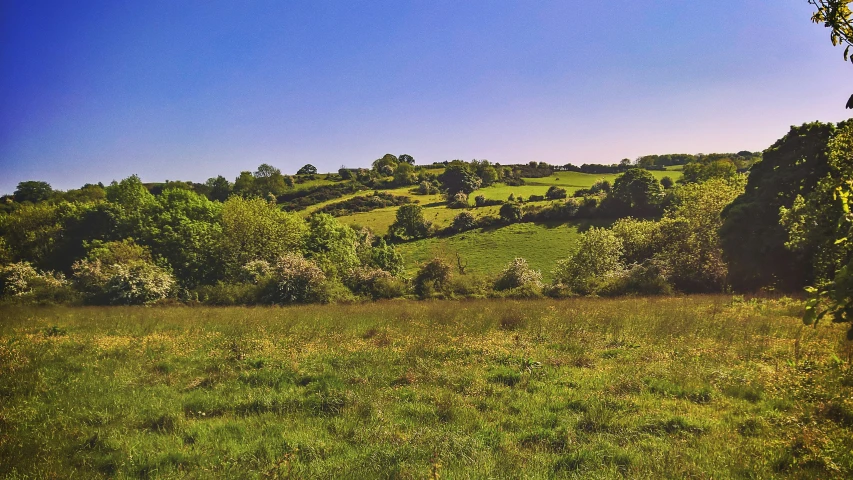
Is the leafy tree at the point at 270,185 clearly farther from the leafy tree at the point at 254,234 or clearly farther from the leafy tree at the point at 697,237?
the leafy tree at the point at 697,237

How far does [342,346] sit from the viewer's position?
12.5 metres

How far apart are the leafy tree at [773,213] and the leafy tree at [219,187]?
125 meters

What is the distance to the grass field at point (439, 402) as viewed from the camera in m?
6.05

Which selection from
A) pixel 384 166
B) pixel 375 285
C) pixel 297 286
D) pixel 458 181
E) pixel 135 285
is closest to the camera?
pixel 297 286

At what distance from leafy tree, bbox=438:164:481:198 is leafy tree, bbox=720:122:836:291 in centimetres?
9003

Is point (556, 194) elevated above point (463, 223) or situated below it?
above

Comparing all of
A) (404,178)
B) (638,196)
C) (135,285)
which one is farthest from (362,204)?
(135,285)

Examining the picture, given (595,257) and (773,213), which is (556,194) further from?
(773,213)

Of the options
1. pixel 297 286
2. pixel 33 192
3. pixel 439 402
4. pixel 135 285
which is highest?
pixel 33 192

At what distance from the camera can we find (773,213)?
26.7 m

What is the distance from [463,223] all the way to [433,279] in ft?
173

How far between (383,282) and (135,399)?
2439 centimetres

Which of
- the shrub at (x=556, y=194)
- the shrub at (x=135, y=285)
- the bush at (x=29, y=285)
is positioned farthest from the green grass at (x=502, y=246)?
the bush at (x=29, y=285)

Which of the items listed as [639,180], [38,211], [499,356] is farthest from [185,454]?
[639,180]
